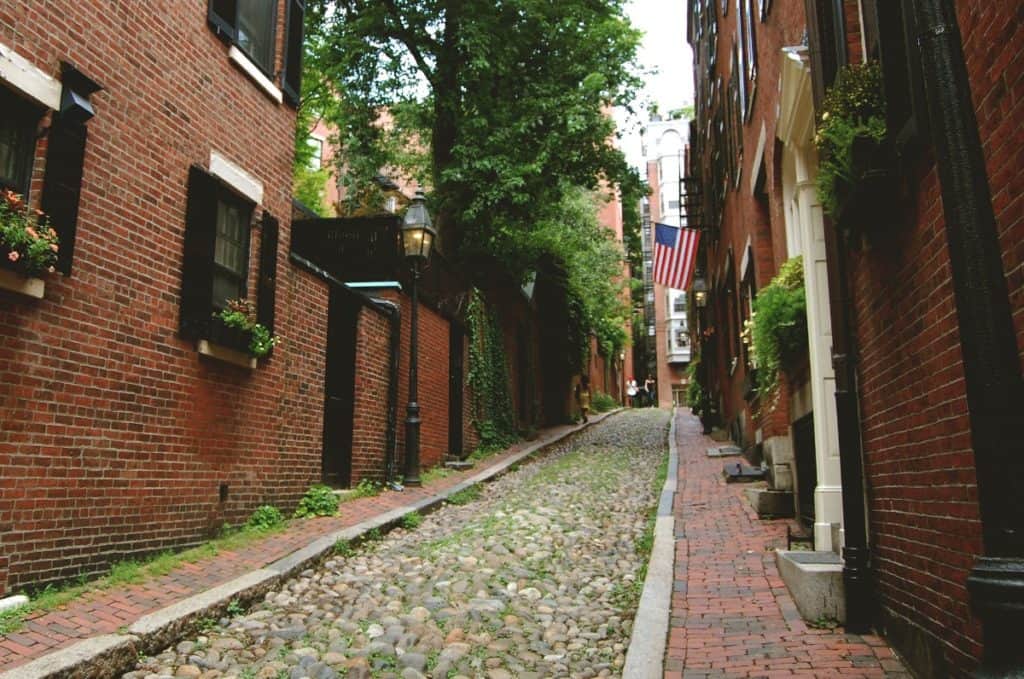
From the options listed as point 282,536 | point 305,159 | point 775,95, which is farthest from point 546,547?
point 305,159

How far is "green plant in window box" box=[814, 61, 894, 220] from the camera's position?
4238 millimetres

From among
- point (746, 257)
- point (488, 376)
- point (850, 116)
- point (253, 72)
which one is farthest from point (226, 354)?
point (488, 376)

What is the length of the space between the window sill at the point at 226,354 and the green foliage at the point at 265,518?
1.50 meters

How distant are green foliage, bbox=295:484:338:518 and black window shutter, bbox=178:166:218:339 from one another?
2715 mm

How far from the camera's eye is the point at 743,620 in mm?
5277

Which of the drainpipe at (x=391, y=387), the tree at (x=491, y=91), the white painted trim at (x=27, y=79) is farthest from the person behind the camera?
the tree at (x=491, y=91)

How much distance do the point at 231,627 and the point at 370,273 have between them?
8585 mm

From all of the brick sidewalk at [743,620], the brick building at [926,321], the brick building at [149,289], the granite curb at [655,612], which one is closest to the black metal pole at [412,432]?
the brick building at [149,289]

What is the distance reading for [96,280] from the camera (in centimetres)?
619

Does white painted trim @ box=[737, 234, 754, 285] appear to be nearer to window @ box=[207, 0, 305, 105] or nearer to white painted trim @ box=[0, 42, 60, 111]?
window @ box=[207, 0, 305, 105]

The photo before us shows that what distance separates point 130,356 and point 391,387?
19.6 ft

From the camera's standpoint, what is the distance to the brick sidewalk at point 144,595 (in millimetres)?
4578

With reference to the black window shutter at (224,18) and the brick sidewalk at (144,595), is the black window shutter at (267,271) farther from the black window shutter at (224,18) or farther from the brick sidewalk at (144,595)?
the brick sidewalk at (144,595)

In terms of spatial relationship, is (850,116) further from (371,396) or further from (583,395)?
(583,395)
